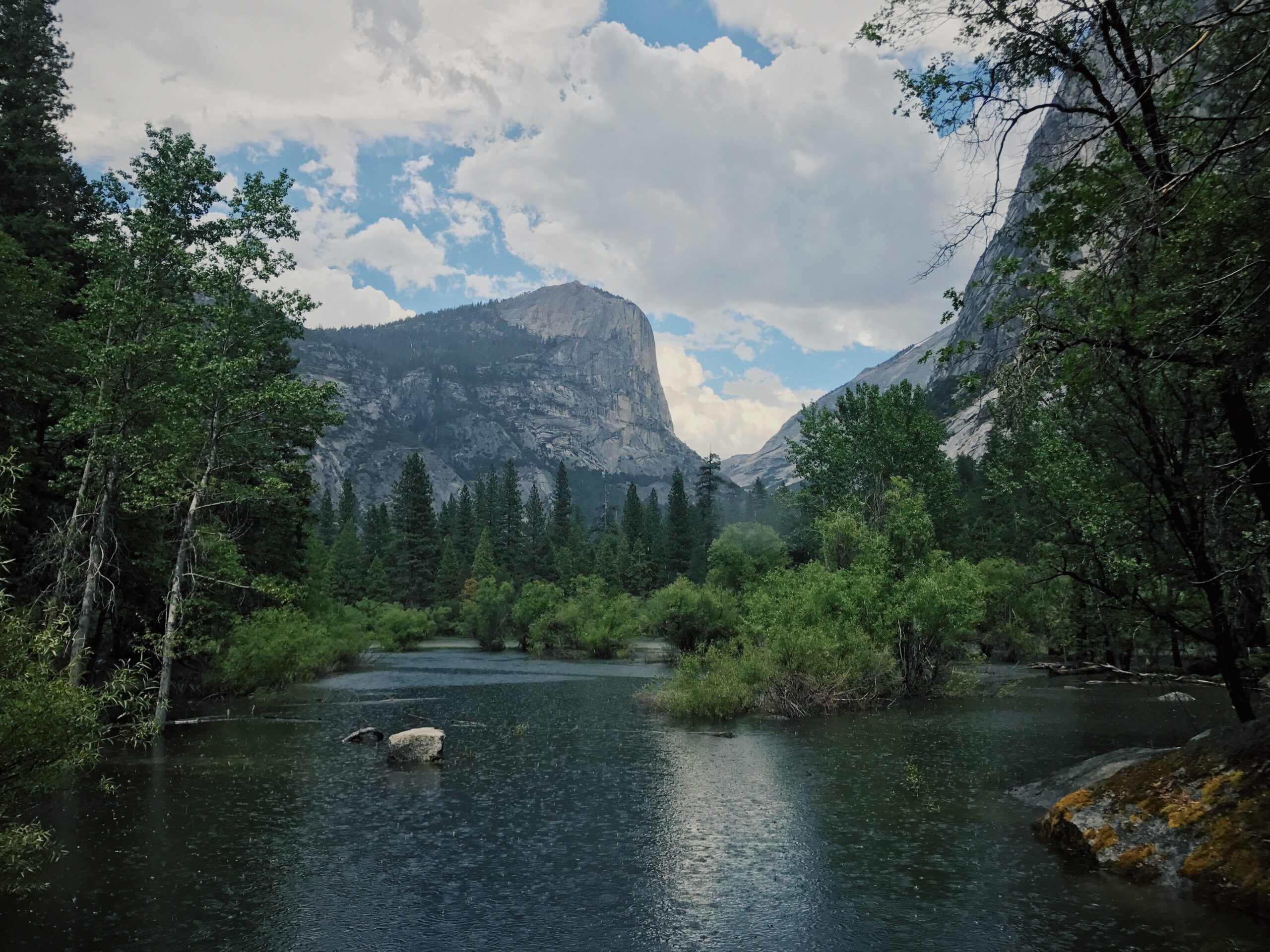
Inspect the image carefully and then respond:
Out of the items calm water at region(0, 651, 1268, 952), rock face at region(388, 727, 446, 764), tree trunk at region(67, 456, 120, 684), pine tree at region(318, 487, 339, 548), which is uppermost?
pine tree at region(318, 487, 339, 548)

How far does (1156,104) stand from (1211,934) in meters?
12.0

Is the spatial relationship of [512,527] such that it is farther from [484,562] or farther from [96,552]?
[96,552]

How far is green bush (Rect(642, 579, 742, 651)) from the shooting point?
197ft

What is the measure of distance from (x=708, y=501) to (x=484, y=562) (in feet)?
145

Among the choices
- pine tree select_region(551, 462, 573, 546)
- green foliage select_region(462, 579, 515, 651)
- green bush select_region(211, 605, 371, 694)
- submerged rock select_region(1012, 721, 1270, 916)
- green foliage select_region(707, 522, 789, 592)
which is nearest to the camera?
submerged rock select_region(1012, 721, 1270, 916)

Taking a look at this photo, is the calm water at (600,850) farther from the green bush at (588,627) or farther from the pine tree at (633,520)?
the pine tree at (633,520)

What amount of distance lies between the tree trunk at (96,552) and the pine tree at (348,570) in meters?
67.5

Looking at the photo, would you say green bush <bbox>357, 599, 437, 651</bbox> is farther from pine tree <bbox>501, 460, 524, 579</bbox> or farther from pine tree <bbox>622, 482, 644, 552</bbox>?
pine tree <bbox>622, 482, 644, 552</bbox>

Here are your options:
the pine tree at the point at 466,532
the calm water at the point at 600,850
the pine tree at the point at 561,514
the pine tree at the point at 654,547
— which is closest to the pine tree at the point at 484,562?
the pine tree at the point at 466,532

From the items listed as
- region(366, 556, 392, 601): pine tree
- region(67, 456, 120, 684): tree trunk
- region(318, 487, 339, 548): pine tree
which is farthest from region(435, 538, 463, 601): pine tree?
region(67, 456, 120, 684): tree trunk

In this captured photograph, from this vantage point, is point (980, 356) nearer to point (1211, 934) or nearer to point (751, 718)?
point (1211, 934)

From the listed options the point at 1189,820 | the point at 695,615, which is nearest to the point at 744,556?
the point at 695,615

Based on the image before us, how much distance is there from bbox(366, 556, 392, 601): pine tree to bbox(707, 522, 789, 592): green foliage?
48.3 metres

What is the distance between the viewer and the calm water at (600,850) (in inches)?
427
